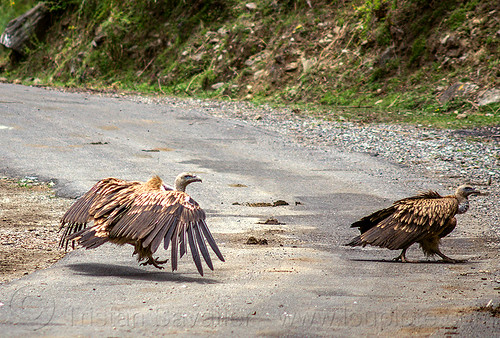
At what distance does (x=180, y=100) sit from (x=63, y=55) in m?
12.5

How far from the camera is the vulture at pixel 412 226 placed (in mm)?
7238

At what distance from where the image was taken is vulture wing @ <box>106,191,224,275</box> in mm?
5906

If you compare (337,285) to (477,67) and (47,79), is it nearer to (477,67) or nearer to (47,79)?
(477,67)

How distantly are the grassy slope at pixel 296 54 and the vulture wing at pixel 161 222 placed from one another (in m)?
12.9

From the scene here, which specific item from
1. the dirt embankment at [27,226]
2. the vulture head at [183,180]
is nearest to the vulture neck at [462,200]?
the vulture head at [183,180]

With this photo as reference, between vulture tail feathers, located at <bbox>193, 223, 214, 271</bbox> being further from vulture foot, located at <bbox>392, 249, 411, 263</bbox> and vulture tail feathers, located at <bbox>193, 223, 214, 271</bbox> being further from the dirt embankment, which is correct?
vulture foot, located at <bbox>392, 249, 411, 263</bbox>

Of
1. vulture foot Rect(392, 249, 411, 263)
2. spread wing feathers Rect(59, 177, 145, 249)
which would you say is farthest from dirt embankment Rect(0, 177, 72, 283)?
vulture foot Rect(392, 249, 411, 263)

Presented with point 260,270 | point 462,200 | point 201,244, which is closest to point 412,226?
point 462,200

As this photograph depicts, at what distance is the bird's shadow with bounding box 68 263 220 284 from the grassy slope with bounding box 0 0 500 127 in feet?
41.8

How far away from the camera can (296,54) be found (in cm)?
2561

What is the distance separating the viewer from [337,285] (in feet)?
19.8

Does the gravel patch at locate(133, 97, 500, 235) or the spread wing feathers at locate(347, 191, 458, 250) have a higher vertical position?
the spread wing feathers at locate(347, 191, 458, 250)

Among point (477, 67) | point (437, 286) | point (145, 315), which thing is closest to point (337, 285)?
point (437, 286)

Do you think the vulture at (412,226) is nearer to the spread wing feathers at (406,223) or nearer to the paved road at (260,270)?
the spread wing feathers at (406,223)
